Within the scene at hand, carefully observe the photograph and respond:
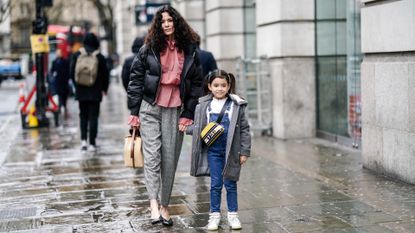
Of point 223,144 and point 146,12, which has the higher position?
point 146,12

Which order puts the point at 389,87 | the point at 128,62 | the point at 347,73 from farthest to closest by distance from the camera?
the point at 347,73 → the point at 128,62 → the point at 389,87

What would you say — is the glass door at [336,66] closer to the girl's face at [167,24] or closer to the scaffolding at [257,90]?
the scaffolding at [257,90]

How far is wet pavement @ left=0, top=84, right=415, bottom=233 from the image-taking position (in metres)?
6.60

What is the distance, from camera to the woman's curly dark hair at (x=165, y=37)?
21.7 feet

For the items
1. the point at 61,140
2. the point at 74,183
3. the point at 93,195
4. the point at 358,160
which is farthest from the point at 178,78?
the point at 61,140

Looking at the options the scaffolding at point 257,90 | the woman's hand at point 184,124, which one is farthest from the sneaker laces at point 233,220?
the scaffolding at point 257,90

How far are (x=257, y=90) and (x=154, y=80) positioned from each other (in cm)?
710

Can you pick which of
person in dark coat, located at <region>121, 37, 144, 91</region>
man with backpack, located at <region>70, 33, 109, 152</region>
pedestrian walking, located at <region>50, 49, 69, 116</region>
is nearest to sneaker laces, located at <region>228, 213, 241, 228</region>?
person in dark coat, located at <region>121, 37, 144, 91</region>

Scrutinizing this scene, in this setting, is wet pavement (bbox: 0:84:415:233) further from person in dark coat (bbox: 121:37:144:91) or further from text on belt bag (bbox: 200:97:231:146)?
person in dark coat (bbox: 121:37:144:91)

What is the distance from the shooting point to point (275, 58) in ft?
42.8

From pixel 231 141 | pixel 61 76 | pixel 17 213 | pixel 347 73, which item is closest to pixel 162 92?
pixel 231 141

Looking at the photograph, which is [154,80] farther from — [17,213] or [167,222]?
[17,213]

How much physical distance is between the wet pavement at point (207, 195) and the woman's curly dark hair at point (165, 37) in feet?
5.30

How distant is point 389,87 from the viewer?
8.46m
